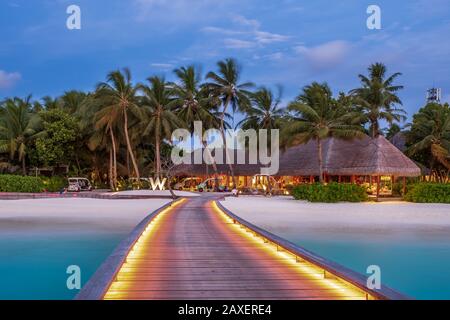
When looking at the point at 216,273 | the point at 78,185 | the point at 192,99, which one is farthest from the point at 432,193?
the point at 78,185

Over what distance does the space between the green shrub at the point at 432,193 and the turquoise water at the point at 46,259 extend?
59.9 feet

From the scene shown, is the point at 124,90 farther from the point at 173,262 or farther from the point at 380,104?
the point at 173,262

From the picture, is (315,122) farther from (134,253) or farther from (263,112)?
(134,253)

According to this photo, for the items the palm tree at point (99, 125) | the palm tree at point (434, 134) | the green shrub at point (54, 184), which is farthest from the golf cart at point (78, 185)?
the palm tree at point (434, 134)

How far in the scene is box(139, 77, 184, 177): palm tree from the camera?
34.5 meters

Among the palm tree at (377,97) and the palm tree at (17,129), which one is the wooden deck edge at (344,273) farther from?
the palm tree at (17,129)

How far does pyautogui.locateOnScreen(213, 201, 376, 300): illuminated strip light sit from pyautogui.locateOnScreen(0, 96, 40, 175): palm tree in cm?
3069

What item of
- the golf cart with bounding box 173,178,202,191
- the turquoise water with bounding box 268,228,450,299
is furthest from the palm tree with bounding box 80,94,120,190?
the turquoise water with bounding box 268,228,450,299

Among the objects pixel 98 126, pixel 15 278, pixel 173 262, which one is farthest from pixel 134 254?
pixel 98 126

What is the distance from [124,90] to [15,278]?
27.0 metres

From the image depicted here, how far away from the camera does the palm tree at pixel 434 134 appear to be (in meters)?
34.7

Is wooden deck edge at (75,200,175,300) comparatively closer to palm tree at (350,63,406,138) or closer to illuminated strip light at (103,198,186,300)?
illuminated strip light at (103,198,186,300)

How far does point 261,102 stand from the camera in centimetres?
3741
